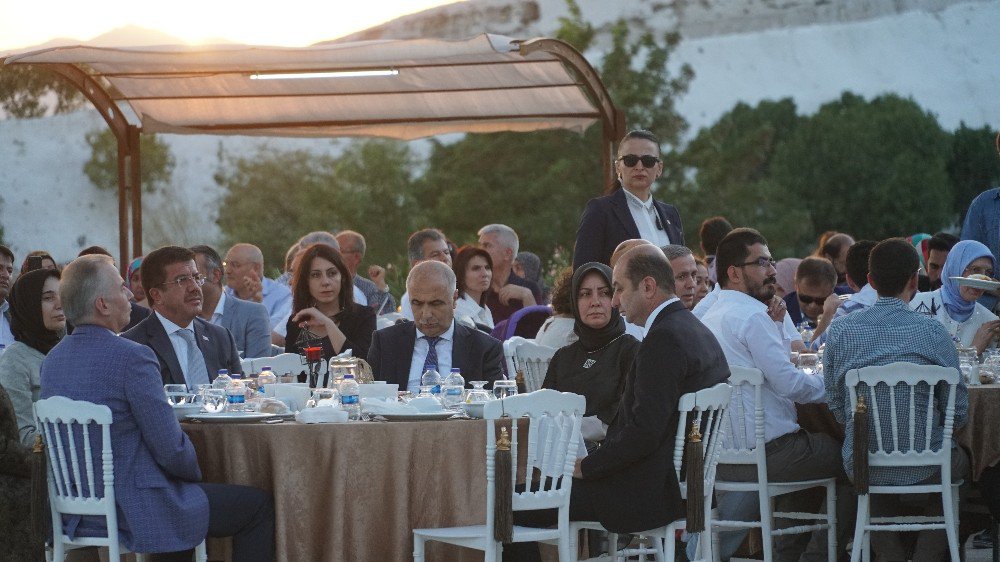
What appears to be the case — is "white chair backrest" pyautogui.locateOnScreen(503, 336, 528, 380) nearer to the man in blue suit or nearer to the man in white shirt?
the man in white shirt

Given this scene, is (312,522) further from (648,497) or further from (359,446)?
(648,497)

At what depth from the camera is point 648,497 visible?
4934 millimetres

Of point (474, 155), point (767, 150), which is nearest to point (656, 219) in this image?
point (474, 155)

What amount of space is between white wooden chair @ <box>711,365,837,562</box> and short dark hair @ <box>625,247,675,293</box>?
0.92m

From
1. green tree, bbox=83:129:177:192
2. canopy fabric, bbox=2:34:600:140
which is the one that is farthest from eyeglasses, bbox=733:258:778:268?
green tree, bbox=83:129:177:192

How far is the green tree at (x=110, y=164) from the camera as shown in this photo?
224ft

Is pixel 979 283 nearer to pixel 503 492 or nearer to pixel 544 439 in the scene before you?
pixel 544 439

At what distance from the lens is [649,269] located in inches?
203

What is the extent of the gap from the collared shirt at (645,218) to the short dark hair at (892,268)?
173cm

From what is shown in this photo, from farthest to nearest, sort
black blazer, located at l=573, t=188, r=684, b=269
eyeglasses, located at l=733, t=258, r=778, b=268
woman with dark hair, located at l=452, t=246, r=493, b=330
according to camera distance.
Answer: woman with dark hair, located at l=452, t=246, r=493, b=330
black blazer, located at l=573, t=188, r=684, b=269
eyeglasses, located at l=733, t=258, r=778, b=268

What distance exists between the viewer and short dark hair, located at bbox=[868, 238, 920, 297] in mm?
5941

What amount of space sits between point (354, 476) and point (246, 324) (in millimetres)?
3422

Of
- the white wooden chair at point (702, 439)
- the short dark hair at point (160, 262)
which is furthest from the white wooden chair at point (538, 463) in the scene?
the short dark hair at point (160, 262)

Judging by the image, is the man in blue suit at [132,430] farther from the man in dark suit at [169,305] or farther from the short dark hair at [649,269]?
the short dark hair at [649,269]
